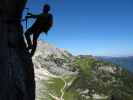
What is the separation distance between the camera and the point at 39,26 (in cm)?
3014

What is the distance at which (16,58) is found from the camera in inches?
1037

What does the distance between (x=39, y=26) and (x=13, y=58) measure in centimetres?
572

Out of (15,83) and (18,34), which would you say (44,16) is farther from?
(15,83)

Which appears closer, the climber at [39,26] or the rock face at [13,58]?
the rock face at [13,58]

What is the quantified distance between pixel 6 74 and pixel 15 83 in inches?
49.1

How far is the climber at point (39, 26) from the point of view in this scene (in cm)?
2950

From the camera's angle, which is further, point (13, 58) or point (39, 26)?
point (39, 26)

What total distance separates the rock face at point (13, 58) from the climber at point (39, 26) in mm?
1585

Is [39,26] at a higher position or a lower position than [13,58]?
higher

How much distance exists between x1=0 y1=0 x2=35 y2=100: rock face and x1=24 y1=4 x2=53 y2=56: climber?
5.20 ft

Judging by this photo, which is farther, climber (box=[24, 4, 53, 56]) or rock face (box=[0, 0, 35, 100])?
climber (box=[24, 4, 53, 56])

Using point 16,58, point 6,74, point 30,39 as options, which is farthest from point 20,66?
point 30,39

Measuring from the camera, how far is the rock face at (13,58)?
79.6 feet

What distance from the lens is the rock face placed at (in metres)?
24.2
